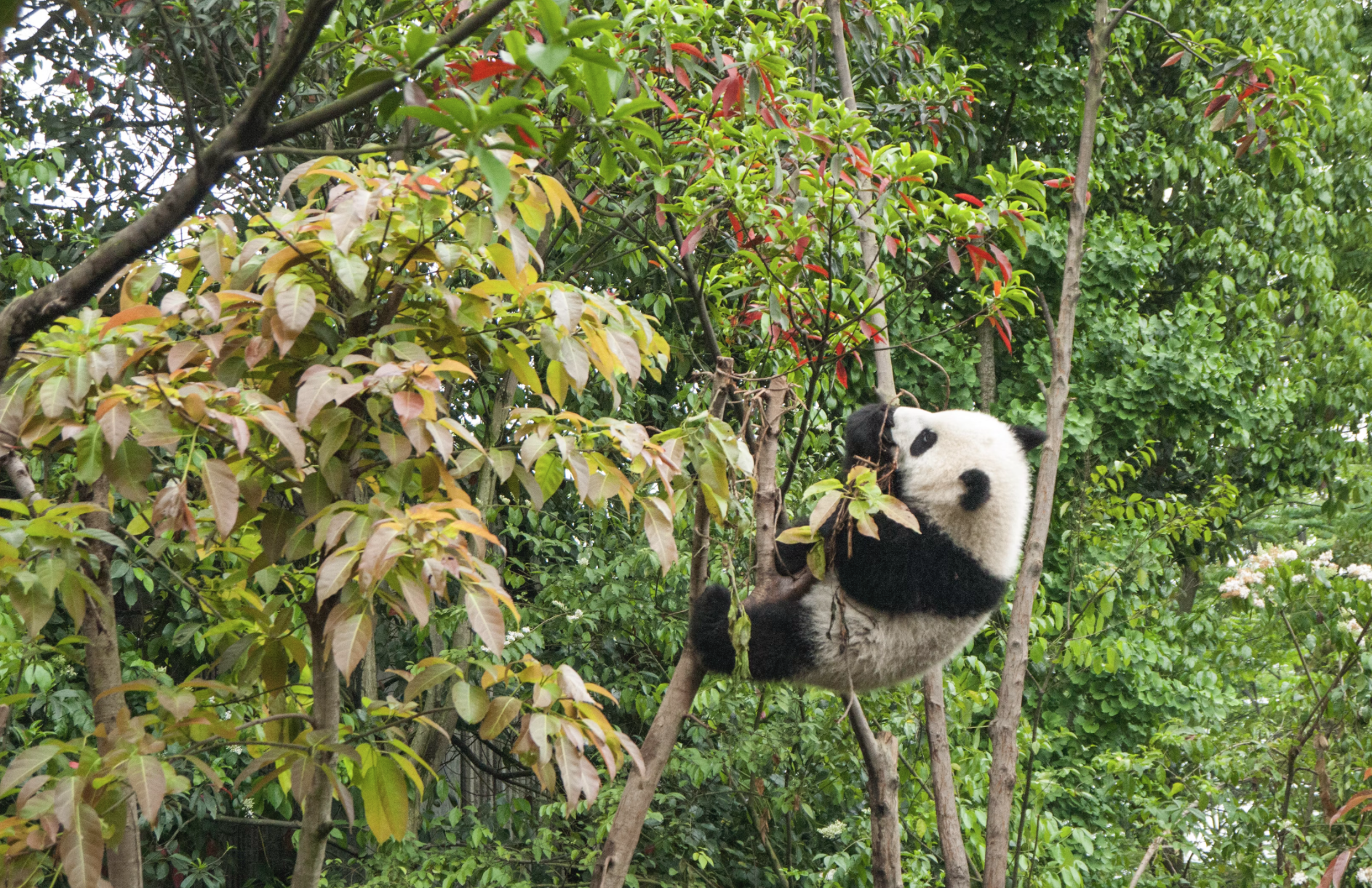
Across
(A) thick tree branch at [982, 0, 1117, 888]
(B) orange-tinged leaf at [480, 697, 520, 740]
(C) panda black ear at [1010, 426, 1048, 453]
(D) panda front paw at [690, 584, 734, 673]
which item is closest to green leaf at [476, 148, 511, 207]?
(B) orange-tinged leaf at [480, 697, 520, 740]

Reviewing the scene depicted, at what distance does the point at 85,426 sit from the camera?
1426 mm

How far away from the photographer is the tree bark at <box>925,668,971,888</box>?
2871 millimetres

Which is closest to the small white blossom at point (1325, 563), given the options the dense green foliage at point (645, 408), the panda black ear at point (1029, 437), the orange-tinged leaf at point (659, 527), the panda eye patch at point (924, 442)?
the dense green foliage at point (645, 408)

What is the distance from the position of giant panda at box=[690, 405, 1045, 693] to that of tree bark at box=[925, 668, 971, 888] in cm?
10

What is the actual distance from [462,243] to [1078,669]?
5638mm

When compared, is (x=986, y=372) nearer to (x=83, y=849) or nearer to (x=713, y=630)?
(x=713, y=630)

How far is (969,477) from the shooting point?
9.50 ft

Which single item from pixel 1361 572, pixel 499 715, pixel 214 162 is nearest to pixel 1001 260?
pixel 1361 572

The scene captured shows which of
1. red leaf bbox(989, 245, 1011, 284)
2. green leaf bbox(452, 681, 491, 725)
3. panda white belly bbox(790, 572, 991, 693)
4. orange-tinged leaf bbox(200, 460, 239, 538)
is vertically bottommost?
panda white belly bbox(790, 572, 991, 693)

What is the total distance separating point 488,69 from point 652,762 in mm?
1482

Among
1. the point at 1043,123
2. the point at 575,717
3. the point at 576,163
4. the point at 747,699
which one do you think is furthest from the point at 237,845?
the point at 1043,123

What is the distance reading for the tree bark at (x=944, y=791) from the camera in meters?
2.87

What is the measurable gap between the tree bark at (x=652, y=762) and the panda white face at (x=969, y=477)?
41.7 inches

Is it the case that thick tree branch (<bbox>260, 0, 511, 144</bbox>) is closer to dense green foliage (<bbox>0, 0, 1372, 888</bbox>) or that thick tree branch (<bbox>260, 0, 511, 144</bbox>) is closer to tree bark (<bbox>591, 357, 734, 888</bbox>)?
dense green foliage (<bbox>0, 0, 1372, 888</bbox>)
